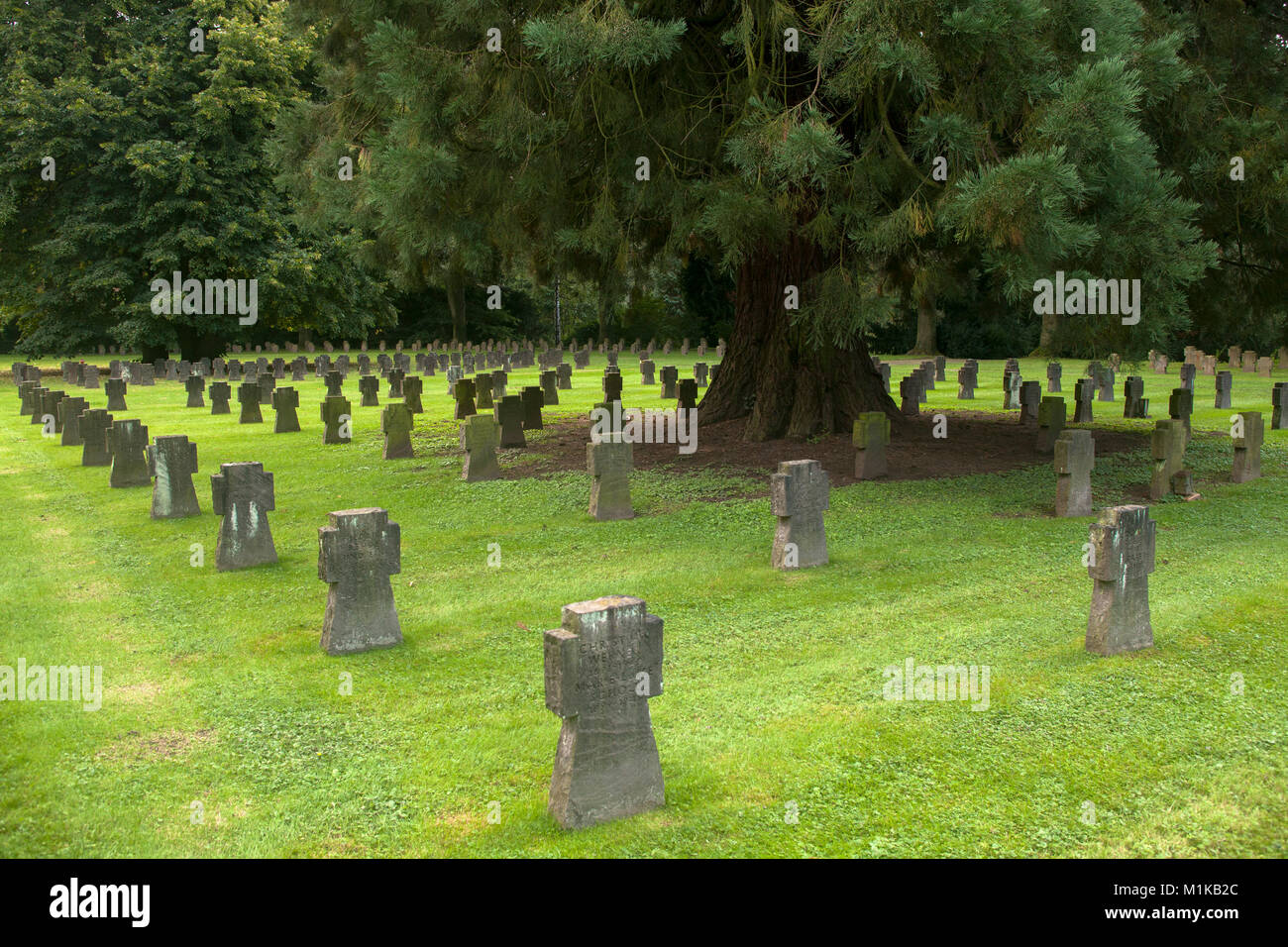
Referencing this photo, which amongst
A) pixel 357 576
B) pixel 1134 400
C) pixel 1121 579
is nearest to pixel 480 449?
pixel 357 576

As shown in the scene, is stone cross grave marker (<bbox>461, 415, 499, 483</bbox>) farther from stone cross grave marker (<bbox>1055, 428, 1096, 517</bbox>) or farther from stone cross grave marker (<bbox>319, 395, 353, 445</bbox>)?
stone cross grave marker (<bbox>1055, 428, 1096, 517</bbox>)

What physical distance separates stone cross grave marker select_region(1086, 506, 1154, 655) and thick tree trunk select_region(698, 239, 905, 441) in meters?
8.19

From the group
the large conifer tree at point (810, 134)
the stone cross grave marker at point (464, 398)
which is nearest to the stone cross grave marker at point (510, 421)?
the large conifer tree at point (810, 134)

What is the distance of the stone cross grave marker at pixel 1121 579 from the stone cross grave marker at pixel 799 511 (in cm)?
295

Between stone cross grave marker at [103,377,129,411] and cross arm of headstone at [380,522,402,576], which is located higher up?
stone cross grave marker at [103,377,129,411]

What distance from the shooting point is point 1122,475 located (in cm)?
1370

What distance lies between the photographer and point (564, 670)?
4.95 m

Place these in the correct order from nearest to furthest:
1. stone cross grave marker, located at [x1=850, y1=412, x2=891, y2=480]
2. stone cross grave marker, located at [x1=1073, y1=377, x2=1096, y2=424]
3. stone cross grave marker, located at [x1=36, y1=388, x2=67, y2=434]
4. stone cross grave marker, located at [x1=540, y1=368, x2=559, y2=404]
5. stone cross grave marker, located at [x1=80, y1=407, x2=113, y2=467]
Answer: stone cross grave marker, located at [x1=850, y1=412, x2=891, y2=480]
stone cross grave marker, located at [x1=80, y1=407, x2=113, y2=467]
stone cross grave marker, located at [x1=1073, y1=377, x2=1096, y2=424]
stone cross grave marker, located at [x1=36, y1=388, x2=67, y2=434]
stone cross grave marker, located at [x1=540, y1=368, x2=559, y2=404]

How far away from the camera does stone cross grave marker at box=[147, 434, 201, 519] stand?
12117 millimetres

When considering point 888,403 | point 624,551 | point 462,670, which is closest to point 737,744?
point 462,670

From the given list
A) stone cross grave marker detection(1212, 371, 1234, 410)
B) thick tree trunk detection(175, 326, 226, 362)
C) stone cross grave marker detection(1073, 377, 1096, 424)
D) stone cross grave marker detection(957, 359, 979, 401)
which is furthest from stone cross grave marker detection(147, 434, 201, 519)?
thick tree trunk detection(175, 326, 226, 362)

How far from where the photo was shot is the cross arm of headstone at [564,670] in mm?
4941

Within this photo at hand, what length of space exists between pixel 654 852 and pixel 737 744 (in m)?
1.21

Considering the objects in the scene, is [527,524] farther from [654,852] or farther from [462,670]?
[654,852]
